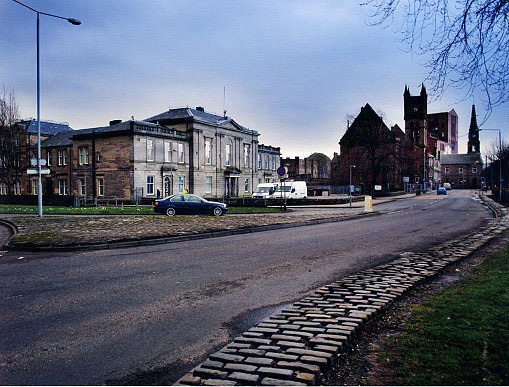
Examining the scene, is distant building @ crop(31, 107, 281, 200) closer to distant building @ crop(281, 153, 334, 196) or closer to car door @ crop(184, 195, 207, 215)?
distant building @ crop(281, 153, 334, 196)

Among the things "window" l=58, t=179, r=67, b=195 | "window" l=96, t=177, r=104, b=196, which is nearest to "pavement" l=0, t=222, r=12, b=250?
"window" l=96, t=177, r=104, b=196

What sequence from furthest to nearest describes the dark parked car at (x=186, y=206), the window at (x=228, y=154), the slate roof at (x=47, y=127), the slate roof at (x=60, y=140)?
1. the slate roof at (x=47, y=127)
2. the window at (x=228, y=154)
3. the slate roof at (x=60, y=140)
4. the dark parked car at (x=186, y=206)

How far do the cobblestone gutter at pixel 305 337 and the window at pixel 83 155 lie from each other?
160 ft

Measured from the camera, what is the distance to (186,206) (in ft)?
87.0

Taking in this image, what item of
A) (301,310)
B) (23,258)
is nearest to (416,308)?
(301,310)

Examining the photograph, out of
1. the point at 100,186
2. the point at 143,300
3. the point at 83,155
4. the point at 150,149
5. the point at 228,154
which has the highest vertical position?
the point at 228,154

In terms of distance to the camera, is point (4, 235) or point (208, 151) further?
point (208, 151)

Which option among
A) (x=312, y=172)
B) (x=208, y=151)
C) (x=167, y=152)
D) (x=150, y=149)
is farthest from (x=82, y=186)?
(x=312, y=172)

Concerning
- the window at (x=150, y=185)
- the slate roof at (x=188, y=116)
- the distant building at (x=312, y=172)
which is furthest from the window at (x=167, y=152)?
the distant building at (x=312, y=172)

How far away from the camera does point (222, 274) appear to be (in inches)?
335

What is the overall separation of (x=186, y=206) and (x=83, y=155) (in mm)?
30242

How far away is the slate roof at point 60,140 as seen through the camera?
57.0 metres

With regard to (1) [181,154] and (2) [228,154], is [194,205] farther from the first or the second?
(2) [228,154]

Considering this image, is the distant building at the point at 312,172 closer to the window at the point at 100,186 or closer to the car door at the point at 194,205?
the window at the point at 100,186
